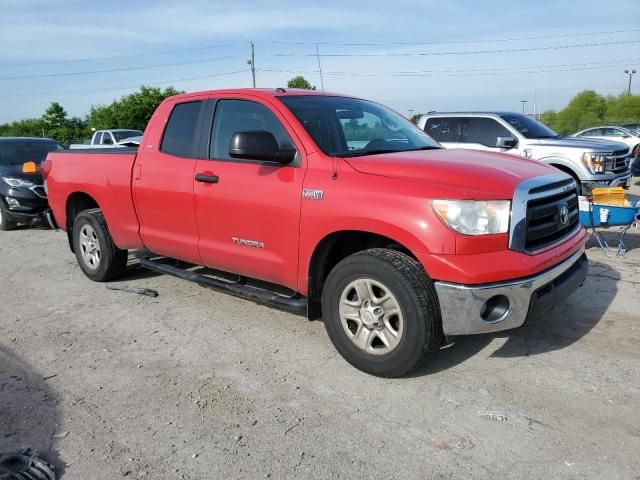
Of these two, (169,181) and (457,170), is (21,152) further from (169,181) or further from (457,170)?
(457,170)

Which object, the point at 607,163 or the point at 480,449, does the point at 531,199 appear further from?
the point at 607,163

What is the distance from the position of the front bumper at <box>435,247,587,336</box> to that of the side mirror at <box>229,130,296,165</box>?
1.47 meters

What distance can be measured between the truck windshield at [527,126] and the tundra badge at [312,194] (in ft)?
23.4

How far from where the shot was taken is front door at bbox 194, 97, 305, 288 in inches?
159

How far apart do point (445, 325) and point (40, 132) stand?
63394 millimetres

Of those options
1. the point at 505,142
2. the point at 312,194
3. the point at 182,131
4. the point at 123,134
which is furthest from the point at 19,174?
the point at 123,134

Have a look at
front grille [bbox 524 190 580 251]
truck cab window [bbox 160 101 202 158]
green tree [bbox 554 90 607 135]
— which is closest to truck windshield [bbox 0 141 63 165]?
truck cab window [bbox 160 101 202 158]

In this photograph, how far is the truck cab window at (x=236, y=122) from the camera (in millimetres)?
4324

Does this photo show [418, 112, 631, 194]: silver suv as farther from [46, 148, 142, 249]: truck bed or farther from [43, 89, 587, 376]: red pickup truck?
[46, 148, 142, 249]: truck bed

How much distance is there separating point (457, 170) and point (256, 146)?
135cm

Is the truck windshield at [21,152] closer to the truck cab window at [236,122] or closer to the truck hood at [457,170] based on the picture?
the truck cab window at [236,122]

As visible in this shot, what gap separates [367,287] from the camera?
3.63 metres

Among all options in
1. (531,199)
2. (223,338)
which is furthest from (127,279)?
(531,199)

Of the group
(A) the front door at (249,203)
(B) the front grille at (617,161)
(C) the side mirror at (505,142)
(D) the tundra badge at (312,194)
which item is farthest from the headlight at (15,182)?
(B) the front grille at (617,161)
